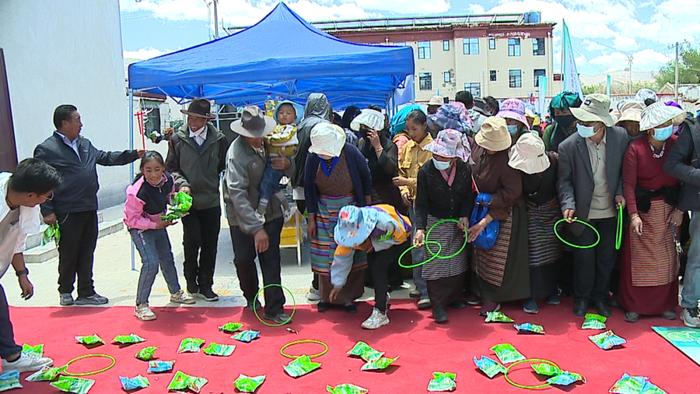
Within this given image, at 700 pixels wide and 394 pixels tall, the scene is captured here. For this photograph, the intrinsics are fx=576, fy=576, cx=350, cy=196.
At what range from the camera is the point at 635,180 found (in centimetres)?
392

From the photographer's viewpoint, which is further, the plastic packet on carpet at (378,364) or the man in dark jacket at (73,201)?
the man in dark jacket at (73,201)

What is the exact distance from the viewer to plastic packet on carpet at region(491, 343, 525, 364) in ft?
11.5

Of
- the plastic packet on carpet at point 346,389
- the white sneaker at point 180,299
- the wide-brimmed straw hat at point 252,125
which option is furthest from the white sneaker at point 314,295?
the plastic packet on carpet at point 346,389

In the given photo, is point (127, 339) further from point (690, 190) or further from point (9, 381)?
point (690, 190)

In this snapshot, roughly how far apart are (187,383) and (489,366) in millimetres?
1754

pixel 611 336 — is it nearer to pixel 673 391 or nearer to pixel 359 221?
pixel 673 391

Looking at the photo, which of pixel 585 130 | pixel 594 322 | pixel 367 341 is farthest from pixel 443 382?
pixel 585 130

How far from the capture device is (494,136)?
3963mm

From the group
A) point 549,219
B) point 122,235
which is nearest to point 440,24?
point 122,235

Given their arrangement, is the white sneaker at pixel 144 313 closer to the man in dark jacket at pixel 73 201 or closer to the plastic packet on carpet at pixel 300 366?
the man in dark jacket at pixel 73 201

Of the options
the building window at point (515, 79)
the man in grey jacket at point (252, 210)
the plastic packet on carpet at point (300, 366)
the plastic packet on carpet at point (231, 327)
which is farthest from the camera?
the building window at point (515, 79)

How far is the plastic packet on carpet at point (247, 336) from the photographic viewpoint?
4000 millimetres

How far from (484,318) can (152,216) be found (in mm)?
2656

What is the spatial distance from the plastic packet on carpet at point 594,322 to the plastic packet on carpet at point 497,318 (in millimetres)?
496
